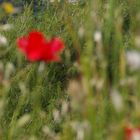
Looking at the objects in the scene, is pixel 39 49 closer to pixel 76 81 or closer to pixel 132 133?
pixel 132 133

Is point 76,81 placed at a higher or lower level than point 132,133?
lower

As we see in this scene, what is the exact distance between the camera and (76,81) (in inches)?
124

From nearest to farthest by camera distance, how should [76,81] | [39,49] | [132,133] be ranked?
[132,133]
[39,49]
[76,81]

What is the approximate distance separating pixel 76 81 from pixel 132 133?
173cm

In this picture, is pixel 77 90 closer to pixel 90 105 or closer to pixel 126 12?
Answer: pixel 90 105

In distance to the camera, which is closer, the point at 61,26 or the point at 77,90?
the point at 77,90

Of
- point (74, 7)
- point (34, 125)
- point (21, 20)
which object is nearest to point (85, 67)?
point (34, 125)

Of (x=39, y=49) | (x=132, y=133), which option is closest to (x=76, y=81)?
(x=39, y=49)

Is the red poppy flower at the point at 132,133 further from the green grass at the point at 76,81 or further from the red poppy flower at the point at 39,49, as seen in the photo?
the red poppy flower at the point at 39,49

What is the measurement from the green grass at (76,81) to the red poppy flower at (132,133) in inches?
1.2

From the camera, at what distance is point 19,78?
10.6 feet

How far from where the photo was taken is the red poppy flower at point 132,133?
1373 millimetres

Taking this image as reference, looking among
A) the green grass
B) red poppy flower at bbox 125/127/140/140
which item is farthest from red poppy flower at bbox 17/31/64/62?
red poppy flower at bbox 125/127/140/140

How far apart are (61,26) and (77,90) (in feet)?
7.90
